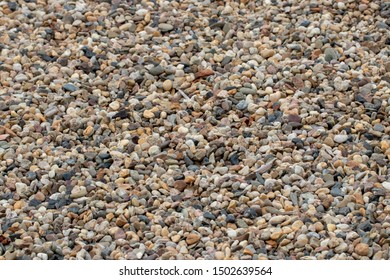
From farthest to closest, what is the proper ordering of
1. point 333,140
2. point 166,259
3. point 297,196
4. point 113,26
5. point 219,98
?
1. point 113,26
2. point 219,98
3. point 333,140
4. point 297,196
5. point 166,259

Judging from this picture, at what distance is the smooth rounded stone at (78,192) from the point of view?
431 cm

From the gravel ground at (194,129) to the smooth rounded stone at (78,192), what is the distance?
14mm

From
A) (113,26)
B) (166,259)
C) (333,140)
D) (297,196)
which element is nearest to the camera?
(166,259)

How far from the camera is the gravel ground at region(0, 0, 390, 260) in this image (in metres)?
4.09

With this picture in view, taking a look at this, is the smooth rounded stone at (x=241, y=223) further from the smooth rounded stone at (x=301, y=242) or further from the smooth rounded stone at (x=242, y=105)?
the smooth rounded stone at (x=242, y=105)

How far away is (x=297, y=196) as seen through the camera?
4.24 meters

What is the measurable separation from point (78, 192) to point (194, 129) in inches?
29.1

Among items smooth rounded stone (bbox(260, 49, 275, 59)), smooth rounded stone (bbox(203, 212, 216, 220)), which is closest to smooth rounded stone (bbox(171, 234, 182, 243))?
smooth rounded stone (bbox(203, 212, 216, 220))

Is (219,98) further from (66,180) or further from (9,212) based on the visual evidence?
(9,212)

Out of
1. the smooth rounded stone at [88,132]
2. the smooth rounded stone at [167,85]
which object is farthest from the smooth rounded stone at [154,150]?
the smooth rounded stone at [167,85]

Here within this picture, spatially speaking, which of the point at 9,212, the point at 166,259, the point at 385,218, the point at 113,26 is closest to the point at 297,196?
the point at 385,218

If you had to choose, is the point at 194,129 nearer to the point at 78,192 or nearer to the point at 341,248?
the point at 78,192

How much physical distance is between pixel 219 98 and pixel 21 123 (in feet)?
3.59

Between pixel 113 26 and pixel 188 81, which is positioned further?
pixel 113 26
